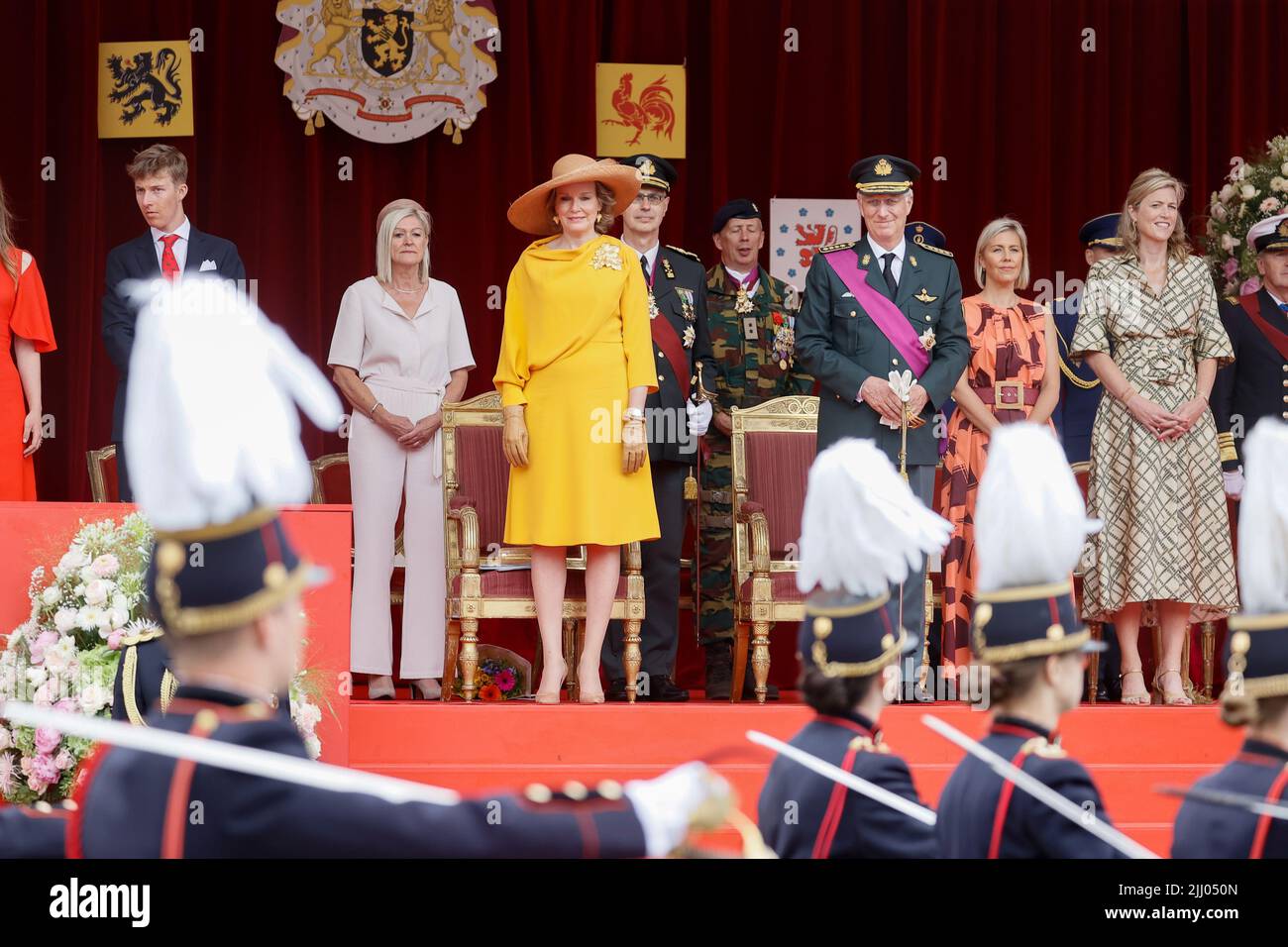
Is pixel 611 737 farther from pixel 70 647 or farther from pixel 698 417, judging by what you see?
pixel 698 417

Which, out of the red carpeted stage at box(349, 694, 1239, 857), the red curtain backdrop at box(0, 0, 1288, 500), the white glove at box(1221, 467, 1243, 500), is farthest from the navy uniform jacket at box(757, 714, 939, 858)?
the red curtain backdrop at box(0, 0, 1288, 500)

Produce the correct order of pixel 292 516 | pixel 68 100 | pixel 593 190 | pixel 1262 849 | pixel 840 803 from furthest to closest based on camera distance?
pixel 68 100
pixel 593 190
pixel 292 516
pixel 840 803
pixel 1262 849

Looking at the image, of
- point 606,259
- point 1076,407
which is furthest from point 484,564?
point 1076,407

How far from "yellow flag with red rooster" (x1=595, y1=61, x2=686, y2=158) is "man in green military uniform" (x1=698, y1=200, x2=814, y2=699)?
1215 millimetres

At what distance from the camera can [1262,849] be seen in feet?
7.66

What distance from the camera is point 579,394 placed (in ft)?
17.7

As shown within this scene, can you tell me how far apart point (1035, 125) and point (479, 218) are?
268 cm

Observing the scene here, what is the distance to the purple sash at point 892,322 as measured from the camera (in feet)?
18.1

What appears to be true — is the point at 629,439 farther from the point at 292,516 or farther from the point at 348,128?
the point at 348,128

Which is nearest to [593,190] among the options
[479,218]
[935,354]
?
[935,354]

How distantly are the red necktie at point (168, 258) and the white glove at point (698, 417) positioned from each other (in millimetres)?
1821

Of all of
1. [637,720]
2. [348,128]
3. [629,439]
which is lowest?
[637,720]

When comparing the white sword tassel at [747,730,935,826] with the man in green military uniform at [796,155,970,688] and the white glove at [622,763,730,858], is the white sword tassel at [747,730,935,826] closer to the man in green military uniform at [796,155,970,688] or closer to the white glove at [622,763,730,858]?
the white glove at [622,763,730,858]

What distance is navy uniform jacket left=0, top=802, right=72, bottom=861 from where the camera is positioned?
2061 mm
